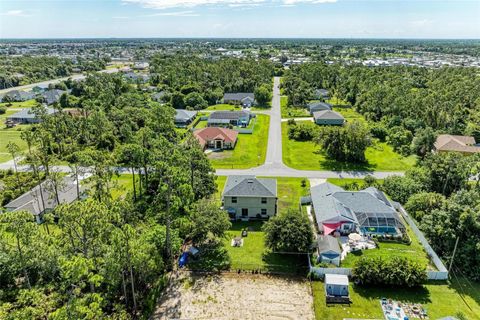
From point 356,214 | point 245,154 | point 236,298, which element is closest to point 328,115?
point 245,154

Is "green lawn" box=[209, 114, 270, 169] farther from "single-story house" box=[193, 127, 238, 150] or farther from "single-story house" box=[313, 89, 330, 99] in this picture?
"single-story house" box=[313, 89, 330, 99]

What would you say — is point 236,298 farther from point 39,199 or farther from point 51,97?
point 51,97

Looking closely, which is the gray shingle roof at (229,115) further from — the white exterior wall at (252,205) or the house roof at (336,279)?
the house roof at (336,279)

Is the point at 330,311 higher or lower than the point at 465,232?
lower

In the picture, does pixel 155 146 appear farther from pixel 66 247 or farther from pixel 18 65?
pixel 18 65

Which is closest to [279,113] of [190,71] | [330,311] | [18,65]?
[190,71]

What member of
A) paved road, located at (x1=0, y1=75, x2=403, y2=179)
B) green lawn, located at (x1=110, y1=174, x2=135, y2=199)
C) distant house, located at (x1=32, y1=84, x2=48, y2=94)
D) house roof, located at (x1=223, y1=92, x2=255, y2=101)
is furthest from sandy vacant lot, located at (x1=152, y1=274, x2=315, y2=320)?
distant house, located at (x1=32, y1=84, x2=48, y2=94)

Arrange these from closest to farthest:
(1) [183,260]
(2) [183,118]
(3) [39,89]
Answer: (1) [183,260]
(2) [183,118]
(3) [39,89]
